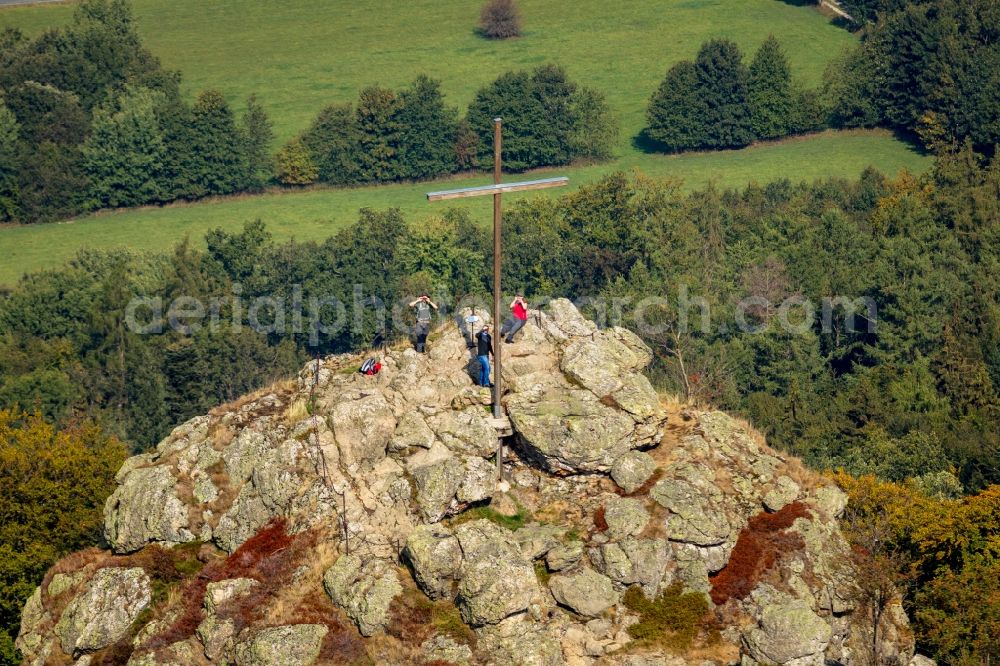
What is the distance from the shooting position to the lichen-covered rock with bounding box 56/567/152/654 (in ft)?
160

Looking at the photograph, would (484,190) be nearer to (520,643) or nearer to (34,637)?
(520,643)

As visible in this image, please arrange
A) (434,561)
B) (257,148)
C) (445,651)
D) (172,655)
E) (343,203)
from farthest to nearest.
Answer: (257,148) < (343,203) < (434,561) < (172,655) < (445,651)

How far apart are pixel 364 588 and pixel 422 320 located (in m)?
12.2

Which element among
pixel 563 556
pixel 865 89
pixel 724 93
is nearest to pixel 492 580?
pixel 563 556

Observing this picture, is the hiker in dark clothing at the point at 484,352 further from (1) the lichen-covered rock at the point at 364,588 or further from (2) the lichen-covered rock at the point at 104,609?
(2) the lichen-covered rock at the point at 104,609

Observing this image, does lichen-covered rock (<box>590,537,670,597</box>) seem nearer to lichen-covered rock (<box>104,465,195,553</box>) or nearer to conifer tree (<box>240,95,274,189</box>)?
lichen-covered rock (<box>104,465,195,553</box>)

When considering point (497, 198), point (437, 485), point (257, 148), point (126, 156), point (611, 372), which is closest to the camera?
point (437, 485)

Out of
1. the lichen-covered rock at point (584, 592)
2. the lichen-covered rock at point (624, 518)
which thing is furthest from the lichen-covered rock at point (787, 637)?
the lichen-covered rock at point (624, 518)

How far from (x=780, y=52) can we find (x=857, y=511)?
5621 inches

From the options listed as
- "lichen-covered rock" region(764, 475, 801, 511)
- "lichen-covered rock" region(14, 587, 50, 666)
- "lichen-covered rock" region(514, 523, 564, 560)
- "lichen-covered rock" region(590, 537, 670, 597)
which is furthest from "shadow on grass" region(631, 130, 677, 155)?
"lichen-covered rock" region(14, 587, 50, 666)

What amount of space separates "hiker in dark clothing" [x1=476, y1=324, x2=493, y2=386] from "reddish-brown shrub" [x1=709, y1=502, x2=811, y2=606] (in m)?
11.6

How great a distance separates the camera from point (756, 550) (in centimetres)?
5075

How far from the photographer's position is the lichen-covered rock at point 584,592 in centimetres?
4819

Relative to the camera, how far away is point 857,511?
5681 cm
